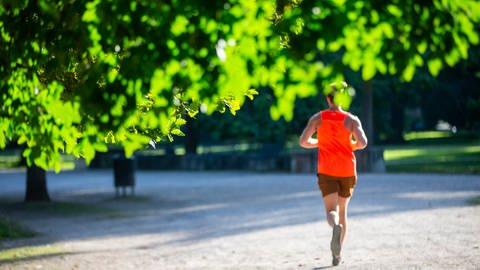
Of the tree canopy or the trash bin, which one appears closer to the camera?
the tree canopy

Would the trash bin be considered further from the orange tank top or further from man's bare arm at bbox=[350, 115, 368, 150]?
man's bare arm at bbox=[350, 115, 368, 150]

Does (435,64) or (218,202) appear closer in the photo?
(435,64)

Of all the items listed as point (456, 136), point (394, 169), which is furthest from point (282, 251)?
point (456, 136)

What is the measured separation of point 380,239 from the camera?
10.4 m

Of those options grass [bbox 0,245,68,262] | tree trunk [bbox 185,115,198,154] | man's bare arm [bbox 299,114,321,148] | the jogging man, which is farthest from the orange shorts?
tree trunk [bbox 185,115,198,154]

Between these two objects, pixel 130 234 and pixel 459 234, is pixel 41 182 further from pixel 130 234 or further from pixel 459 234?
pixel 459 234

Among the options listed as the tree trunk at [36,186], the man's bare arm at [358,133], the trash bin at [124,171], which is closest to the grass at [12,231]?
the tree trunk at [36,186]

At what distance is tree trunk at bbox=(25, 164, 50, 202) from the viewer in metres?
18.1

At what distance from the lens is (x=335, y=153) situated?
8.23m

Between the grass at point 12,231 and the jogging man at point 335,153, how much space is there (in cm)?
610

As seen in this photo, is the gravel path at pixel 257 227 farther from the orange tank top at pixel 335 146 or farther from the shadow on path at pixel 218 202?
the orange tank top at pixel 335 146

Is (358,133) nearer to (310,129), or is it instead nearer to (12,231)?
(310,129)

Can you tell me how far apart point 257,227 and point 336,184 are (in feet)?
15.1

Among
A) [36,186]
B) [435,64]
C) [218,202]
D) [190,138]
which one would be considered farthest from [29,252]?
[190,138]
